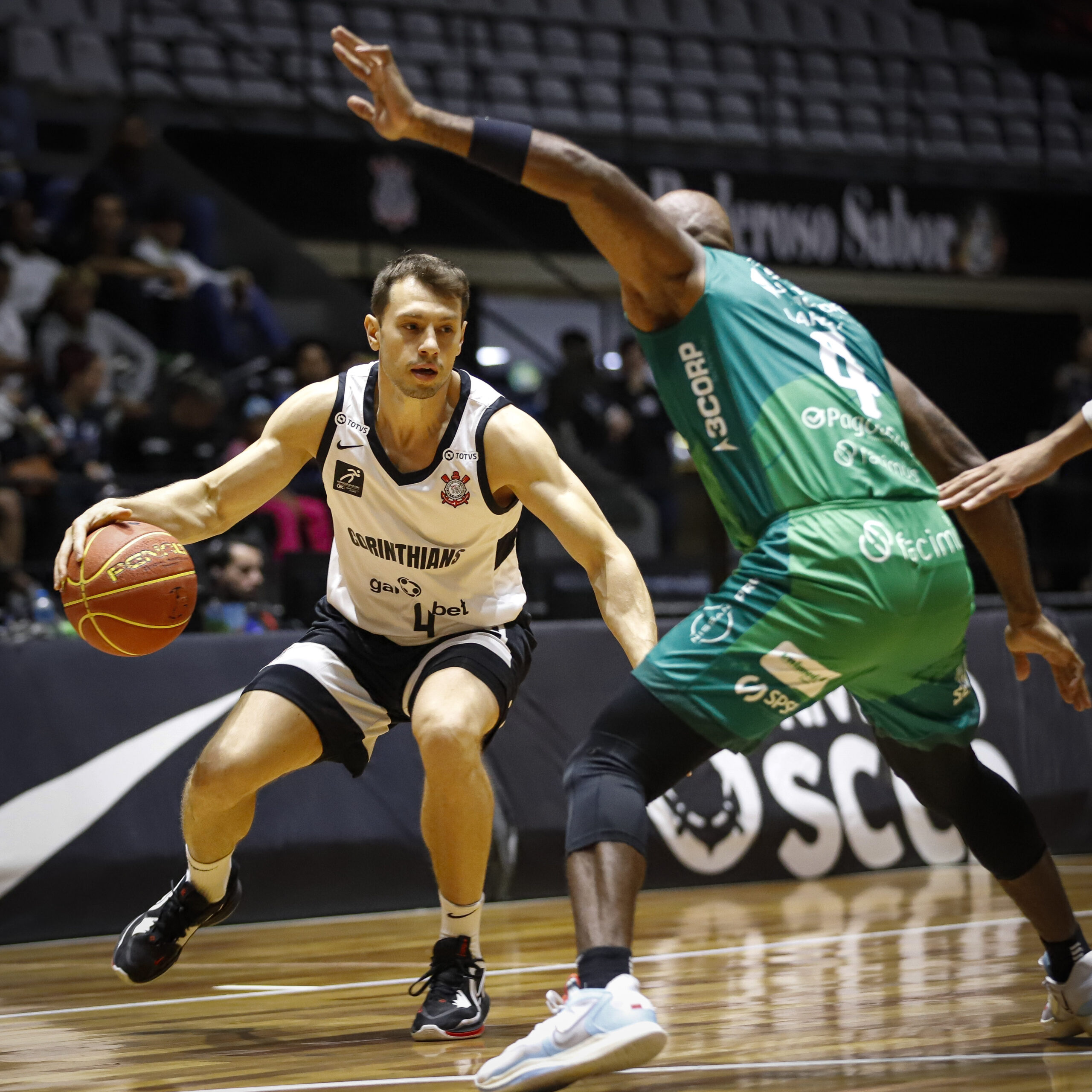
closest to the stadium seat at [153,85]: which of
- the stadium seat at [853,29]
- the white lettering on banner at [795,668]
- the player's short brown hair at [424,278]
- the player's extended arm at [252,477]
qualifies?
the stadium seat at [853,29]

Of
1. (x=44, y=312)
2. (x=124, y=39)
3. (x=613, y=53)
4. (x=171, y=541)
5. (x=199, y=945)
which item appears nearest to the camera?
(x=171, y=541)

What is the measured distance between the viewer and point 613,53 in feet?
49.8

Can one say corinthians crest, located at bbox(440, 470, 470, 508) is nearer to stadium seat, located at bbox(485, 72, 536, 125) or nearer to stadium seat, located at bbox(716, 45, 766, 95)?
stadium seat, located at bbox(485, 72, 536, 125)

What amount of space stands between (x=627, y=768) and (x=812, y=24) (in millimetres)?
14974

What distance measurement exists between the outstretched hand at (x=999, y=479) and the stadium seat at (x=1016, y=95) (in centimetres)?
1454

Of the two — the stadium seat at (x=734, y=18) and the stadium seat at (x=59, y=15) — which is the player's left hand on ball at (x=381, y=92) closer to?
the stadium seat at (x=59, y=15)

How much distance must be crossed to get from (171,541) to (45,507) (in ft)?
16.0

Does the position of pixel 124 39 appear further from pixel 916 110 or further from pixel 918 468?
pixel 918 468

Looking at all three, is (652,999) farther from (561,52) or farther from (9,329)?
(561,52)

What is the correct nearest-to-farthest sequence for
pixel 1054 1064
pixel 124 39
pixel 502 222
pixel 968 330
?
pixel 1054 1064
pixel 124 39
pixel 502 222
pixel 968 330

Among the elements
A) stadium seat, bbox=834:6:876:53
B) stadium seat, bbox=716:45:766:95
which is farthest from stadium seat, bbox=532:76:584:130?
stadium seat, bbox=834:6:876:53

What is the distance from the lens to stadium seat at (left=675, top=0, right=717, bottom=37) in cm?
1570

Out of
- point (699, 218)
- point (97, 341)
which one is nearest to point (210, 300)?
point (97, 341)

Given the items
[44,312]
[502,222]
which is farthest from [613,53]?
[44,312]
